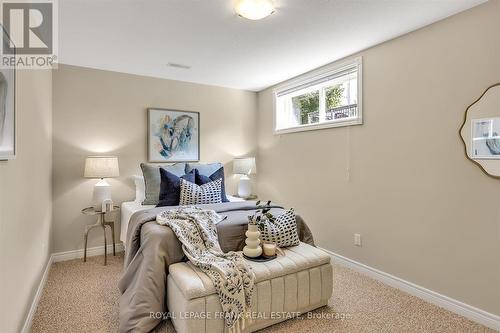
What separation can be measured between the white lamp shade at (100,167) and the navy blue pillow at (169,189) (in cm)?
58

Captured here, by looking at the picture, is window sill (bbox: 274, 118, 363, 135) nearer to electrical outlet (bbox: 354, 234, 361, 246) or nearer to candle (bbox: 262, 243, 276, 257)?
electrical outlet (bbox: 354, 234, 361, 246)

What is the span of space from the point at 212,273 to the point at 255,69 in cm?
253

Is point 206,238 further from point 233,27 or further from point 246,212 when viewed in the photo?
point 233,27

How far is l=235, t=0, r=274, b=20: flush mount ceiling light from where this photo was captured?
1.91 metres

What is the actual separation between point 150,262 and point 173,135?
221 centimetres

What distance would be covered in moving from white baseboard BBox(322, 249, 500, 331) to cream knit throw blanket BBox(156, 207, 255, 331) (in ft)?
4.93

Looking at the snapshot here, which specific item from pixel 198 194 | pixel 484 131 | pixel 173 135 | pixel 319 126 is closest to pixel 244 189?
pixel 198 194

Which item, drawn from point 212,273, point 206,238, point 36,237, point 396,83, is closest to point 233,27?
point 396,83

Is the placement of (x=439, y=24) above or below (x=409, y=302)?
above

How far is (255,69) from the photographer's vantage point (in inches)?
133

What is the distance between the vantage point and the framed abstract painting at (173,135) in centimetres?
362

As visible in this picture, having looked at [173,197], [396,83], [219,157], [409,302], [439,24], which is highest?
[439,24]

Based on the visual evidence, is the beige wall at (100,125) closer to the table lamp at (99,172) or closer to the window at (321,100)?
the table lamp at (99,172)

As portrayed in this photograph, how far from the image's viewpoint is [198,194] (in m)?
2.91
